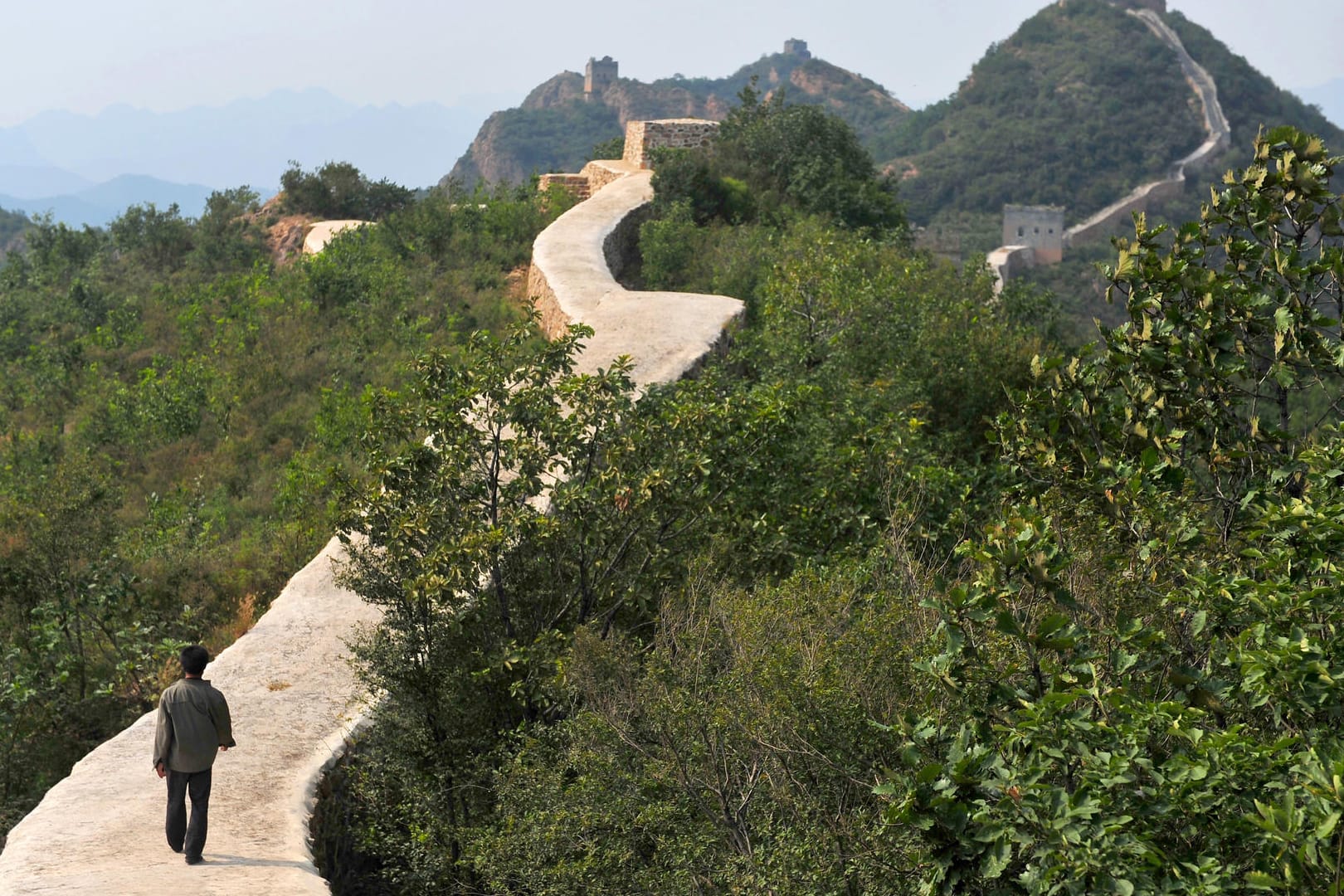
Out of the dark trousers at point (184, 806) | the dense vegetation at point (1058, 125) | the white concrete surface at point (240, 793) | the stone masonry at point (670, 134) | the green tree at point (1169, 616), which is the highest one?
the dense vegetation at point (1058, 125)

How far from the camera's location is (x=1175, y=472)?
14.8 ft

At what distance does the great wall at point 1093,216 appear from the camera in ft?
182

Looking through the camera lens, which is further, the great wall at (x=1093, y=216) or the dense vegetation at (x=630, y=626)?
the great wall at (x=1093, y=216)

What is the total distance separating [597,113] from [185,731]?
89.4 meters

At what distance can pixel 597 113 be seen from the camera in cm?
9025

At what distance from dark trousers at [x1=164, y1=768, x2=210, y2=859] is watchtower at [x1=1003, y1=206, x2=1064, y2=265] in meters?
57.7

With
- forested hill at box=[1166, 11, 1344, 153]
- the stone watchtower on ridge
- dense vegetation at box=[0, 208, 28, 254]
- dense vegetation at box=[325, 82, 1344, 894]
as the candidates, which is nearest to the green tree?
dense vegetation at box=[325, 82, 1344, 894]

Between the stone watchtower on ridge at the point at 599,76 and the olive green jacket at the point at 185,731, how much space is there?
3621 inches

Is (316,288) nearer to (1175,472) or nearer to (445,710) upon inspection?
(445,710)

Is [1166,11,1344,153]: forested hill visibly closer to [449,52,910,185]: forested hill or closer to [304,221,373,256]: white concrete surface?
[449,52,910,185]: forested hill

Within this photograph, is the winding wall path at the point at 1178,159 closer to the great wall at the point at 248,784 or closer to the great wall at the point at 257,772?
the great wall at the point at 257,772

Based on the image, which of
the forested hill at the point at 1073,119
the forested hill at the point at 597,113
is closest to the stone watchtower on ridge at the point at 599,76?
the forested hill at the point at 597,113

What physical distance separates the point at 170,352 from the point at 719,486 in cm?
1015

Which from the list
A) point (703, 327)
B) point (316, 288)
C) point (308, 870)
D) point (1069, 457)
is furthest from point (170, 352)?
point (1069, 457)
